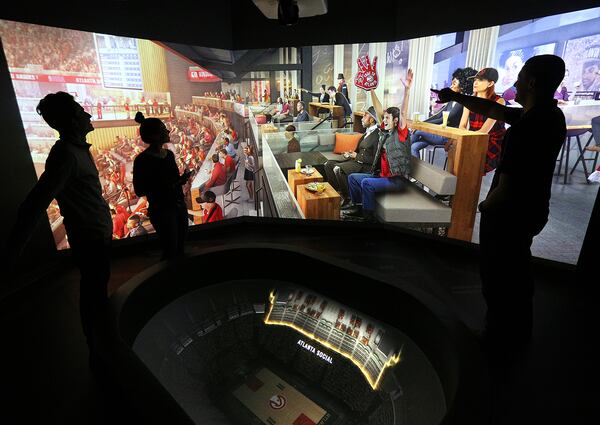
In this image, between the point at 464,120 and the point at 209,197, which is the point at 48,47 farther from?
the point at 464,120

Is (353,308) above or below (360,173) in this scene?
below

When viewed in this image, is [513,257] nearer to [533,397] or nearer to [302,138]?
[533,397]

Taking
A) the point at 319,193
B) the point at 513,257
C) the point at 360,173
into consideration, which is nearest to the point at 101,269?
the point at 513,257

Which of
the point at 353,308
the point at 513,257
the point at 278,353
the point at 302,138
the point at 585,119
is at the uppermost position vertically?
the point at 585,119

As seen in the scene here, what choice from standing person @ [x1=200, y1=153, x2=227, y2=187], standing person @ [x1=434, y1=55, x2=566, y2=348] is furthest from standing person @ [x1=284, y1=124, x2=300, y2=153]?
standing person @ [x1=434, y1=55, x2=566, y2=348]

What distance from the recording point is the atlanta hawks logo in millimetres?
3014

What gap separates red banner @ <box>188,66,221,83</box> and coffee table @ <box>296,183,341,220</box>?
1717 mm

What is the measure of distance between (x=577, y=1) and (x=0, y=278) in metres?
5.32

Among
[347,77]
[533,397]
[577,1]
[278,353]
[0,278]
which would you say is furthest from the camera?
[347,77]

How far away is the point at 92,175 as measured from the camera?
2020 mm

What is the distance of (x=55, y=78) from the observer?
3309mm

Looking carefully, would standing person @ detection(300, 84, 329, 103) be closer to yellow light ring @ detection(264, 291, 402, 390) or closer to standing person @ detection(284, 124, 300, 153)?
standing person @ detection(284, 124, 300, 153)

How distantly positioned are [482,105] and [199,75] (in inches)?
124

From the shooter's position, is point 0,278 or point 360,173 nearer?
point 0,278
